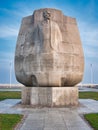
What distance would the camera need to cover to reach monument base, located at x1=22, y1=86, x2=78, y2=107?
47.4 feet

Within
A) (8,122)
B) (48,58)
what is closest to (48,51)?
(48,58)

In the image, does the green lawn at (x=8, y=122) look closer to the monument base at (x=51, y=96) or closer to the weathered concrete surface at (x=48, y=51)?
the monument base at (x=51, y=96)

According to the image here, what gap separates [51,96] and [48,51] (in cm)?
261

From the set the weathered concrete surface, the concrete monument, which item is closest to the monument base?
the concrete monument

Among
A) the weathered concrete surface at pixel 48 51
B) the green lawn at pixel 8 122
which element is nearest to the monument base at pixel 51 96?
the weathered concrete surface at pixel 48 51

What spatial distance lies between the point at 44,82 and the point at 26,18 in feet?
15.0

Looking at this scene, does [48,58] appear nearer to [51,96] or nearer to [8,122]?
[51,96]

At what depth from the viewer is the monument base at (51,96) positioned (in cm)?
1446

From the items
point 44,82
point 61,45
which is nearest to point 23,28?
point 61,45

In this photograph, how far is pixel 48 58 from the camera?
14.7m

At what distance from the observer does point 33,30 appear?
15609 millimetres

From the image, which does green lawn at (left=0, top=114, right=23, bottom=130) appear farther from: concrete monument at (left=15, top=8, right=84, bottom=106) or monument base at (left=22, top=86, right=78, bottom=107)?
concrete monument at (left=15, top=8, right=84, bottom=106)

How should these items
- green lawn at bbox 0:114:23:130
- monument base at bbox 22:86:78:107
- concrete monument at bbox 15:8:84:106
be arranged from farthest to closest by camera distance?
concrete monument at bbox 15:8:84:106 → monument base at bbox 22:86:78:107 → green lawn at bbox 0:114:23:130

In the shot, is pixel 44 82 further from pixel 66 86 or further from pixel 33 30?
pixel 33 30
